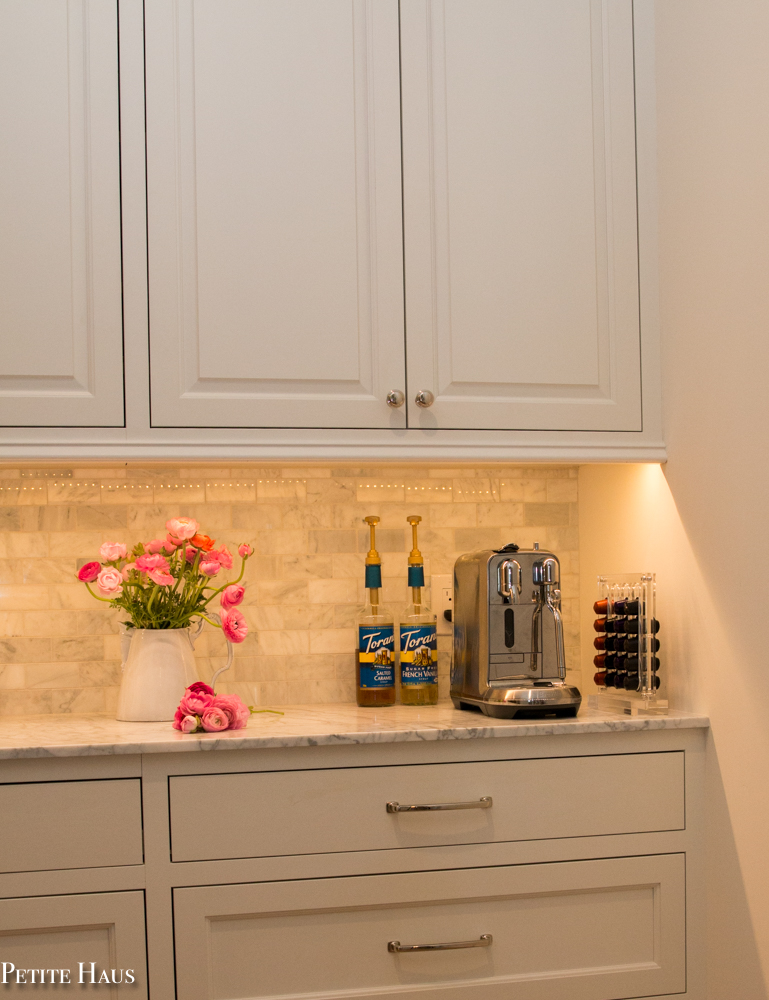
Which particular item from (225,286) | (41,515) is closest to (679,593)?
(225,286)

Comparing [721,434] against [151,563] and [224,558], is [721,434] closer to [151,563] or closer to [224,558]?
[224,558]

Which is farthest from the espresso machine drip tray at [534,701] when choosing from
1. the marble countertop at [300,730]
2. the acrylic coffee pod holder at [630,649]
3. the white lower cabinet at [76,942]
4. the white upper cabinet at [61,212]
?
the white upper cabinet at [61,212]

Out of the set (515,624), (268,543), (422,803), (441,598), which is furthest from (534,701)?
(268,543)

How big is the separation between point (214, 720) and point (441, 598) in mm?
709

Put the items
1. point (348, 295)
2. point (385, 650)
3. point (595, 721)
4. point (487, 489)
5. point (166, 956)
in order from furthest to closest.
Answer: point (487, 489), point (385, 650), point (348, 295), point (595, 721), point (166, 956)

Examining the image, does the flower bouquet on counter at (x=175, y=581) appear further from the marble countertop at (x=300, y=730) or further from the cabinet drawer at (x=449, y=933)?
the cabinet drawer at (x=449, y=933)

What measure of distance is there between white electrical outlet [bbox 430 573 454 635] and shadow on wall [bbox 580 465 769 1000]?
42 centimetres

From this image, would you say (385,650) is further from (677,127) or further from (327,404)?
(677,127)

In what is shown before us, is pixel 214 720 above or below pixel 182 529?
below

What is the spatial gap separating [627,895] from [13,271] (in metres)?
1.59

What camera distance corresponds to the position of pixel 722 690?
68.9 inches

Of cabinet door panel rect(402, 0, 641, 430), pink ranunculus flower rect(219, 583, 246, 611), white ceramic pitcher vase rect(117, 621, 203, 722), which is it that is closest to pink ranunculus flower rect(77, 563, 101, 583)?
white ceramic pitcher vase rect(117, 621, 203, 722)

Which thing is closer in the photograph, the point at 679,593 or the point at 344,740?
the point at 344,740

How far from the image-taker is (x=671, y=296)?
6.37 feet
